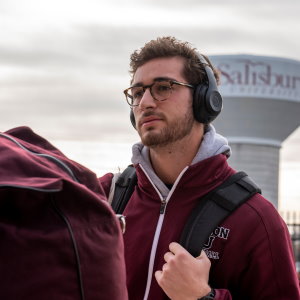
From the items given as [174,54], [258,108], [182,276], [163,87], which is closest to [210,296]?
[182,276]

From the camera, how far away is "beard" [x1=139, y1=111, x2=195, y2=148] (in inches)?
96.9

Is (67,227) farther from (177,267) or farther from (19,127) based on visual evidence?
(177,267)

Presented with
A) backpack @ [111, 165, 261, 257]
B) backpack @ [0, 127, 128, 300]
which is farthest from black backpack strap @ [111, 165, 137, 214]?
backpack @ [0, 127, 128, 300]

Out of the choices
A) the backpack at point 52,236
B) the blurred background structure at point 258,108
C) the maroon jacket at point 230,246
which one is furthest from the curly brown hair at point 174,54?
the blurred background structure at point 258,108

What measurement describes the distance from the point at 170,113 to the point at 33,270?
139 cm

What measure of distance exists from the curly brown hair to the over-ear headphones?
2cm

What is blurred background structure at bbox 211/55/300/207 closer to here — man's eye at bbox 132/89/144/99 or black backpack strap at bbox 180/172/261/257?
man's eye at bbox 132/89/144/99

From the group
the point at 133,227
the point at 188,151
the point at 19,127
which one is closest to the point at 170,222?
the point at 133,227

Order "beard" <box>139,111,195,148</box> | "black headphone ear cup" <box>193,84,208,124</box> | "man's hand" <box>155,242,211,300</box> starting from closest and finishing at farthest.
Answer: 1. "man's hand" <box>155,242,211,300</box>
2. "beard" <box>139,111,195,148</box>
3. "black headphone ear cup" <box>193,84,208,124</box>

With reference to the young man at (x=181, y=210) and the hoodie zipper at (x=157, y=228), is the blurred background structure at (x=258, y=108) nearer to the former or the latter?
the young man at (x=181, y=210)

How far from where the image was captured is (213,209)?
234cm

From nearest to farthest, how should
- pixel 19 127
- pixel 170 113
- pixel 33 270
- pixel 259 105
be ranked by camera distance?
pixel 33 270 < pixel 19 127 < pixel 170 113 < pixel 259 105

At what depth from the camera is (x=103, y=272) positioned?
1.26 metres

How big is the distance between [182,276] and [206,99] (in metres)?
0.74
